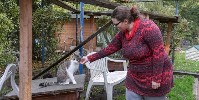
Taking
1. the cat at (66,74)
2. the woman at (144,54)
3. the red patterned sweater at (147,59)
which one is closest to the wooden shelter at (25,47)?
the woman at (144,54)

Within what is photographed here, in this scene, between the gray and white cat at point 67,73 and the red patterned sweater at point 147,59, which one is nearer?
the red patterned sweater at point 147,59

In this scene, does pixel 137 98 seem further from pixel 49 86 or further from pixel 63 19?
pixel 63 19

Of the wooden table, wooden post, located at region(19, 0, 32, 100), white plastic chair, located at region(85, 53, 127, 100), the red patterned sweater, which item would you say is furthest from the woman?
white plastic chair, located at region(85, 53, 127, 100)

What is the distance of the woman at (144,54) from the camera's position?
3070mm

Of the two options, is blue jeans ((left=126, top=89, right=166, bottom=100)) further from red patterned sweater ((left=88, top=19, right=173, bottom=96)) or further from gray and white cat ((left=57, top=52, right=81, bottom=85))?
gray and white cat ((left=57, top=52, right=81, bottom=85))

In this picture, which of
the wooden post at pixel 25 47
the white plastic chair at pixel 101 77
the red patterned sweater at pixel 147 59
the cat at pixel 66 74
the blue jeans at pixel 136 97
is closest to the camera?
the wooden post at pixel 25 47

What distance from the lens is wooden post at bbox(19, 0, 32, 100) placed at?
9.30ft

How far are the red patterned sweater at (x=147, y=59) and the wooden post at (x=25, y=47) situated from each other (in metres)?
0.92

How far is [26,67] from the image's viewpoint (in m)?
2.93

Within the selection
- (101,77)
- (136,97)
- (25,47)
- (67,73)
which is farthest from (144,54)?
(101,77)

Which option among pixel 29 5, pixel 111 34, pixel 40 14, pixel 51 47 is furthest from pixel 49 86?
pixel 111 34

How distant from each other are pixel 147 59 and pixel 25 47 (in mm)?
1125

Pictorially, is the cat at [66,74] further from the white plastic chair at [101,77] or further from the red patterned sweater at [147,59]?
the red patterned sweater at [147,59]

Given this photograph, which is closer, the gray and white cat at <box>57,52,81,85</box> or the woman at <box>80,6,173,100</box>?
the woman at <box>80,6,173,100</box>
